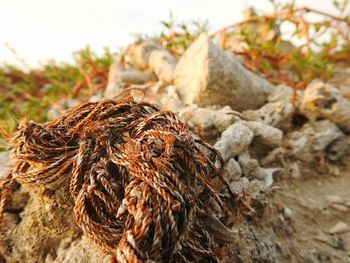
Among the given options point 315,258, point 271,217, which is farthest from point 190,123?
point 315,258

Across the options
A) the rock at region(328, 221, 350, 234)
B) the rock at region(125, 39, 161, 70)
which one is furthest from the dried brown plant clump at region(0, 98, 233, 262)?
the rock at region(125, 39, 161, 70)

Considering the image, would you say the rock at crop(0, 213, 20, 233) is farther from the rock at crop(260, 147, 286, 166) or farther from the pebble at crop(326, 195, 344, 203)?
the pebble at crop(326, 195, 344, 203)

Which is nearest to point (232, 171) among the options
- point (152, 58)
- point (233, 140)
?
point (233, 140)

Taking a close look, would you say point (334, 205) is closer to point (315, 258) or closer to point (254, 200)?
point (315, 258)

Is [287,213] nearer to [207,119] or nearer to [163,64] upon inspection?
[207,119]

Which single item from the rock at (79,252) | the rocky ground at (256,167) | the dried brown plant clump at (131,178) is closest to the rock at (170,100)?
the rocky ground at (256,167)

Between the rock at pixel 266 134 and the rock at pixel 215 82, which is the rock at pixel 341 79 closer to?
the rock at pixel 215 82
